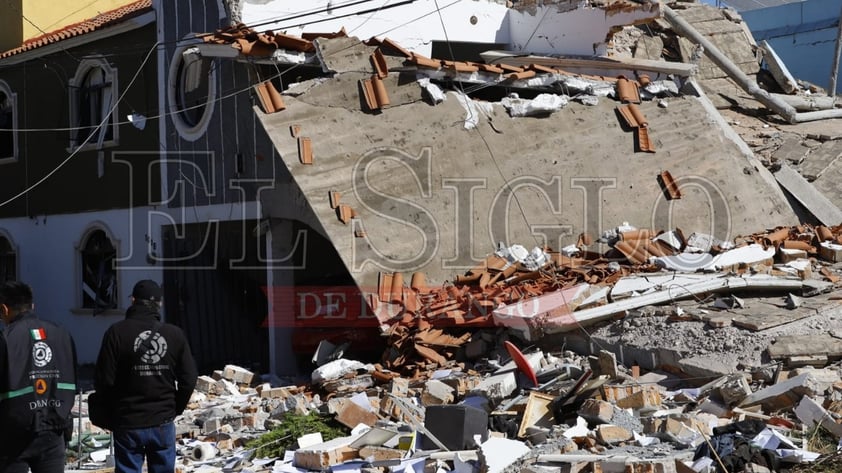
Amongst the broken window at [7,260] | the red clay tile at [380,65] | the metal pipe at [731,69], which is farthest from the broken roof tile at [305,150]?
the broken window at [7,260]

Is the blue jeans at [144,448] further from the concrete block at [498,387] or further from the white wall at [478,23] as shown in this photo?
the white wall at [478,23]

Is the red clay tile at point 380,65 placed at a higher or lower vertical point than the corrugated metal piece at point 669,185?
higher

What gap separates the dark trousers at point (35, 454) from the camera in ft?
20.6

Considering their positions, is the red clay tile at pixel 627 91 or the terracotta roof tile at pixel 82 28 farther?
the terracotta roof tile at pixel 82 28

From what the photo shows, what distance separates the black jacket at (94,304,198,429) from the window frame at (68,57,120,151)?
12.2 meters

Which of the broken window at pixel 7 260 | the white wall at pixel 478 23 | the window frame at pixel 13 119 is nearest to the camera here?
the white wall at pixel 478 23

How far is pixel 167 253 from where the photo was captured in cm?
1695

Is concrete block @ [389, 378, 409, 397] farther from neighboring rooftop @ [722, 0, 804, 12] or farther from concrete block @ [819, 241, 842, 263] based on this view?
neighboring rooftop @ [722, 0, 804, 12]

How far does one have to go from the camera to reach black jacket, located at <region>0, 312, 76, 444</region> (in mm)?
6242

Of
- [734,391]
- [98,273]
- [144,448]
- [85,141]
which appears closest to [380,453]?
[144,448]

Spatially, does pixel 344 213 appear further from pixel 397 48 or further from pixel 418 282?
pixel 397 48

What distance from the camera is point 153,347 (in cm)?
660

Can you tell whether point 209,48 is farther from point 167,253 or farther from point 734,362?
point 734,362

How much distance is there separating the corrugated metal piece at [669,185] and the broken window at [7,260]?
1357cm
